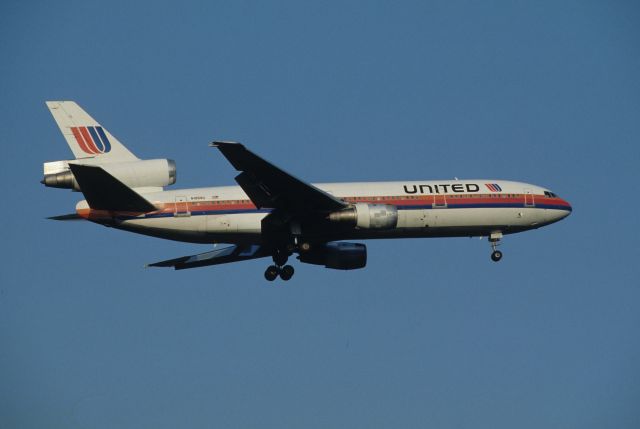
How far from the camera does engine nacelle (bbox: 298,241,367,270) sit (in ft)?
176

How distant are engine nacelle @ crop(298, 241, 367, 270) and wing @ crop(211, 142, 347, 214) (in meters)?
5.29

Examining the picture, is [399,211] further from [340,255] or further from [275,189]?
[275,189]

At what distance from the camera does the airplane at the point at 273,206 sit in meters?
47.0

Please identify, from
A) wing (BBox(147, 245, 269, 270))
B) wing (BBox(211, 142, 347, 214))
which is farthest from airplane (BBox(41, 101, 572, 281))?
wing (BBox(147, 245, 269, 270))

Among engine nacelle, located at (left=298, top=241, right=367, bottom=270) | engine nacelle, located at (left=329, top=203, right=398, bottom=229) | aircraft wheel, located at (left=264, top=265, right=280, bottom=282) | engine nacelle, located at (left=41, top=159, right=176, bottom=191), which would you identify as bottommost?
aircraft wheel, located at (left=264, top=265, right=280, bottom=282)

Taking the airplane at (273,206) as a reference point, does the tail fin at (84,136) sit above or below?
above

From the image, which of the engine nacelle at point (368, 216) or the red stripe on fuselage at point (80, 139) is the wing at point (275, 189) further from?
the red stripe on fuselage at point (80, 139)

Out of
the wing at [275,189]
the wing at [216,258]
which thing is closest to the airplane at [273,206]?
the wing at [275,189]

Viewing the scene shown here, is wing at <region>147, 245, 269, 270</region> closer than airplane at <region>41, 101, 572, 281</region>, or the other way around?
airplane at <region>41, 101, 572, 281</region>

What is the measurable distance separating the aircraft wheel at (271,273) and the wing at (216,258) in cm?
322

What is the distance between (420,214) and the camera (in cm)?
5125

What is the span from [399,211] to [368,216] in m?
3.18

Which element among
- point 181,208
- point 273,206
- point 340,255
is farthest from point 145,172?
point 340,255

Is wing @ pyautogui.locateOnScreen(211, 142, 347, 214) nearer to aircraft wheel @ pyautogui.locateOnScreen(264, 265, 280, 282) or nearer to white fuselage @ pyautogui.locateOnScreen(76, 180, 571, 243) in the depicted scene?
white fuselage @ pyautogui.locateOnScreen(76, 180, 571, 243)
